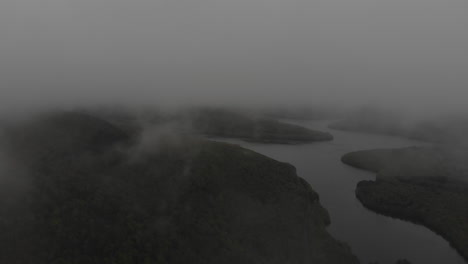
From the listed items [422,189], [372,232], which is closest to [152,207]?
[372,232]

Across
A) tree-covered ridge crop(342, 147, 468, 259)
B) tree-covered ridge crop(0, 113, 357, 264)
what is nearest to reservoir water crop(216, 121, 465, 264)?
tree-covered ridge crop(342, 147, 468, 259)

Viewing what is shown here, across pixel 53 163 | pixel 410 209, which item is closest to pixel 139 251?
pixel 53 163

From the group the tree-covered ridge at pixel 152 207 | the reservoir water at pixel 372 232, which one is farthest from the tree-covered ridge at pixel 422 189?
the tree-covered ridge at pixel 152 207

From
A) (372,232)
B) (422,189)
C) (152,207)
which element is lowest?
(372,232)

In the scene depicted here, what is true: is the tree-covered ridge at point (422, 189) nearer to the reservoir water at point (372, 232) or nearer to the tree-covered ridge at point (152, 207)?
the reservoir water at point (372, 232)

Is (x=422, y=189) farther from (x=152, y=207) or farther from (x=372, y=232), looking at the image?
(x=152, y=207)

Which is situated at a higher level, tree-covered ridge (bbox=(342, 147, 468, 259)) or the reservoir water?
tree-covered ridge (bbox=(342, 147, 468, 259))

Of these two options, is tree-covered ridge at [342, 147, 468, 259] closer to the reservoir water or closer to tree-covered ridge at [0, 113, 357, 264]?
the reservoir water

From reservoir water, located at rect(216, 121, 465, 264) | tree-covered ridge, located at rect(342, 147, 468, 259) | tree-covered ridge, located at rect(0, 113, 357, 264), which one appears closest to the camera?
tree-covered ridge, located at rect(0, 113, 357, 264)
